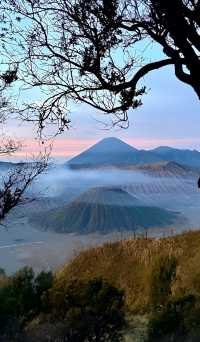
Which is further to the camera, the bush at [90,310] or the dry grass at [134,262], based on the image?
the dry grass at [134,262]

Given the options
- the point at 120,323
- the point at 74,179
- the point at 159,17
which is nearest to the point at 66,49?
the point at 159,17

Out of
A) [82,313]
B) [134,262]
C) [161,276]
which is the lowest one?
[134,262]

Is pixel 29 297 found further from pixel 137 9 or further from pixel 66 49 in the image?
pixel 137 9

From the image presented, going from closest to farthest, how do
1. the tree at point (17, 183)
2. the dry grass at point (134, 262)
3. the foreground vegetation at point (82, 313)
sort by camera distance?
the foreground vegetation at point (82, 313)
the tree at point (17, 183)
the dry grass at point (134, 262)

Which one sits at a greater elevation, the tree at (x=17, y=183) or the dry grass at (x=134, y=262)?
the tree at (x=17, y=183)

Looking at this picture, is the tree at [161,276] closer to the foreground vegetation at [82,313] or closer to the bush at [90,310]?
the foreground vegetation at [82,313]

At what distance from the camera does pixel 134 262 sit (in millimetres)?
22797

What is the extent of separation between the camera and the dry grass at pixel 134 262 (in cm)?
1688

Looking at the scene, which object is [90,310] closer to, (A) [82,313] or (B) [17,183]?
(A) [82,313]

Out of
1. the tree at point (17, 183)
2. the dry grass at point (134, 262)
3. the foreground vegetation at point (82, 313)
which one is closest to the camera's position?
the foreground vegetation at point (82, 313)

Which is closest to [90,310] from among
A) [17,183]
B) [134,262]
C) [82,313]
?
[82,313]

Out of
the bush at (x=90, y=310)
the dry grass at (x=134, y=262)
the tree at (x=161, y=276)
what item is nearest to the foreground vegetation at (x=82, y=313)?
the bush at (x=90, y=310)

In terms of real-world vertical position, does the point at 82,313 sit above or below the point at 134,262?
above

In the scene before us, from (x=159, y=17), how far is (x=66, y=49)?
5.00ft
